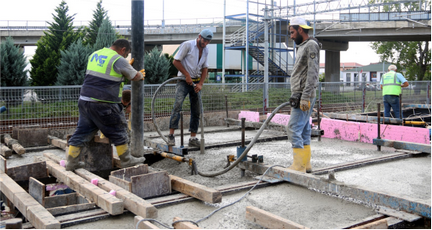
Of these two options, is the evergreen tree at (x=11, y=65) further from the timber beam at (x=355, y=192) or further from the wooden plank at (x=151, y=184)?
the timber beam at (x=355, y=192)

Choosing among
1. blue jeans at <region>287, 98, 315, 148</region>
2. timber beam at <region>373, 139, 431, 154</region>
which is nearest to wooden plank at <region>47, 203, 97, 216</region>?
blue jeans at <region>287, 98, 315, 148</region>

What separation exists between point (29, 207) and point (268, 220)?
2.05 m

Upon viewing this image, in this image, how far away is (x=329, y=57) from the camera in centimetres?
4212

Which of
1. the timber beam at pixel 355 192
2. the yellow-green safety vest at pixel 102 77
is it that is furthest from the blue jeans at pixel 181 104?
the timber beam at pixel 355 192

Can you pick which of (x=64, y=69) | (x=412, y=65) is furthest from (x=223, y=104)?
(x=412, y=65)

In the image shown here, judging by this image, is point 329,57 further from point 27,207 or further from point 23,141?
point 27,207

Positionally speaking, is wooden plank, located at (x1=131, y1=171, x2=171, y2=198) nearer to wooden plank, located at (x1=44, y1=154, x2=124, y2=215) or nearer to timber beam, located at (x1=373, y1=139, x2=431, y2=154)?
wooden plank, located at (x1=44, y1=154, x2=124, y2=215)

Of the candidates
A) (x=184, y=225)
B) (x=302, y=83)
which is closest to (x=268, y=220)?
(x=184, y=225)

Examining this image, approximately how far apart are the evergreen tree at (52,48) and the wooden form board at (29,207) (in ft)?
57.3

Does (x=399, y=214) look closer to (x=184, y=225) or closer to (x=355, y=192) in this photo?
(x=355, y=192)

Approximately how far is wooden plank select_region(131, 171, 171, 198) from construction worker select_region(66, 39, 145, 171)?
989 millimetres

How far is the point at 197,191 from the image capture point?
3.96 m

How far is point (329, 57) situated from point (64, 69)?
100 feet

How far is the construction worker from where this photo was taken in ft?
15.6
